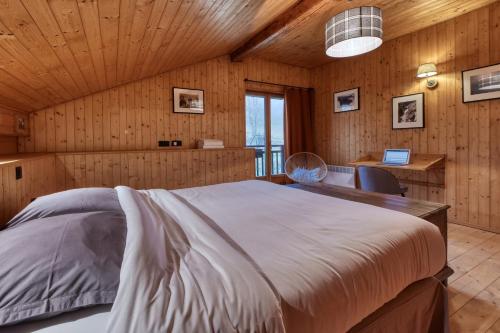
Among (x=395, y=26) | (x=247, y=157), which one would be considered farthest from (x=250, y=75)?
(x=395, y=26)

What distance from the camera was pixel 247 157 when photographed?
4.06 m

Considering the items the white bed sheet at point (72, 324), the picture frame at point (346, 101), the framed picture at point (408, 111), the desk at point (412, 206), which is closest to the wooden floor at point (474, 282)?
the desk at point (412, 206)

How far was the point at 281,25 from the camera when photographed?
2998 mm

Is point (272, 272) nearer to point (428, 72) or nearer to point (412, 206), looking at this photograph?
point (412, 206)

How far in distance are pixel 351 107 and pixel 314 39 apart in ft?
4.46

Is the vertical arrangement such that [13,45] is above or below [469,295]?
above

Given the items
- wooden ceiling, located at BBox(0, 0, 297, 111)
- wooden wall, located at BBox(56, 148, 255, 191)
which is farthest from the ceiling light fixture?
wooden wall, located at BBox(56, 148, 255, 191)

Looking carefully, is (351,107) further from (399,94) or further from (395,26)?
(395,26)

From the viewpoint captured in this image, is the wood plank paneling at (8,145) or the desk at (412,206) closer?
the desk at (412,206)

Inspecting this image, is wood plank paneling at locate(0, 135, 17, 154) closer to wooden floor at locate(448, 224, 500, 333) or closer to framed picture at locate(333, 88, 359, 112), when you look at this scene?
wooden floor at locate(448, 224, 500, 333)

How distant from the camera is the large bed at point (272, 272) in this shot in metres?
0.66

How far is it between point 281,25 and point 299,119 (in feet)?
7.35

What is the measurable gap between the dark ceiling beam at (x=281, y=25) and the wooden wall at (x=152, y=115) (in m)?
0.66

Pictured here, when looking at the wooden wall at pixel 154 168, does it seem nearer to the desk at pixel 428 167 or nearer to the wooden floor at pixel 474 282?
the desk at pixel 428 167
